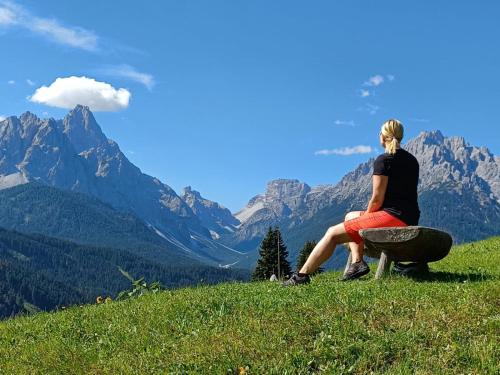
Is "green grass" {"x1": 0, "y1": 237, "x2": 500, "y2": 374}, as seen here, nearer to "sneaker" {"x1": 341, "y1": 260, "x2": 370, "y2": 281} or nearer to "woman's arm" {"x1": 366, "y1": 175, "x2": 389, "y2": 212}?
"sneaker" {"x1": 341, "y1": 260, "x2": 370, "y2": 281}

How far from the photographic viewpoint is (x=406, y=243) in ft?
38.5

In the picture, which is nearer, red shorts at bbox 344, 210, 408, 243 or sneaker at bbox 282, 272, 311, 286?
red shorts at bbox 344, 210, 408, 243

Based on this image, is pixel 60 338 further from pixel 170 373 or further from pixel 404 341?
pixel 404 341

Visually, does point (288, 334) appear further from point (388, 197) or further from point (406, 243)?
point (388, 197)

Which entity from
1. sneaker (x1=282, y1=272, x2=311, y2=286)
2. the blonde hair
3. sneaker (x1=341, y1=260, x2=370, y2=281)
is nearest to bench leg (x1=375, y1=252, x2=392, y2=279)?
sneaker (x1=341, y1=260, x2=370, y2=281)

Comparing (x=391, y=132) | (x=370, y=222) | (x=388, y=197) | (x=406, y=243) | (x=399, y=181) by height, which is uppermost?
(x=391, y=132)

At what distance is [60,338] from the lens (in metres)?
10.4

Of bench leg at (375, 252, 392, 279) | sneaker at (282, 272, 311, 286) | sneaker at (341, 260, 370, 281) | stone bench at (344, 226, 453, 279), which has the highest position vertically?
stone bench at (344, 226, 453, 279)

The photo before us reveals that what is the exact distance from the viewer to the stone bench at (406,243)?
1161 cm

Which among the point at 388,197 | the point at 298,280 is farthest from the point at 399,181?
the point at 298,280

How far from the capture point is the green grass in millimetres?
7523

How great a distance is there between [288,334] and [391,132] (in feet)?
20.0

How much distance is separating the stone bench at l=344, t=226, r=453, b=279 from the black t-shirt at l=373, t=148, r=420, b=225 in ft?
2.49

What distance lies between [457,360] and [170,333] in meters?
4.64
